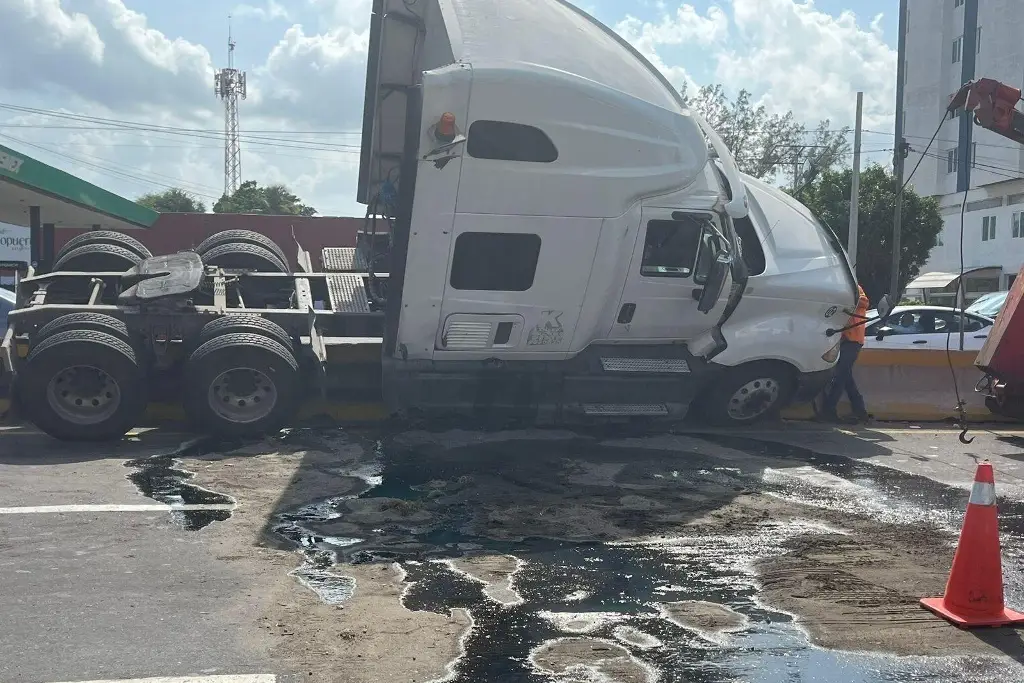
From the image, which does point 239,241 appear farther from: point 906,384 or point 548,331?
point 906,384

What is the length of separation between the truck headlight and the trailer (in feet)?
0.21

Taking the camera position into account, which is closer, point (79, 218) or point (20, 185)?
point (20, 185)

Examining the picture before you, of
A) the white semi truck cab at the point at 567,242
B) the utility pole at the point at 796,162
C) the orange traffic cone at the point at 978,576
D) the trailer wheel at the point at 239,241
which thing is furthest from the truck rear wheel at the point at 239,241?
the utility pole at the point at 796,162

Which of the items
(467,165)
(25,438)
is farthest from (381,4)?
(25,438)

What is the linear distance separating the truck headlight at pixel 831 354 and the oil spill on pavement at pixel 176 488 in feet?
19.4

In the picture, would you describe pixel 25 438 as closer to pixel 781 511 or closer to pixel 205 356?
pixel 205 356

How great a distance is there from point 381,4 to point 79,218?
17557 millimetres

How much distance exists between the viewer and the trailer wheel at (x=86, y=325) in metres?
8.69

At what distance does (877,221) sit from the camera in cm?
4072

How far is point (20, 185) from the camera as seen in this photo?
1850cm

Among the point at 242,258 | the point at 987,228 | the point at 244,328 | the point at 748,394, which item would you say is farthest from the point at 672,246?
the point at 987,228

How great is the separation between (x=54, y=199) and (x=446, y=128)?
14913mm

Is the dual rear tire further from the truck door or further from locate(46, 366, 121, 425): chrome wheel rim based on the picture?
the truck door

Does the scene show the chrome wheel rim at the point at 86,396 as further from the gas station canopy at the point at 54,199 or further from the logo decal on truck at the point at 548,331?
the gas station canopy at the point at 54,199
